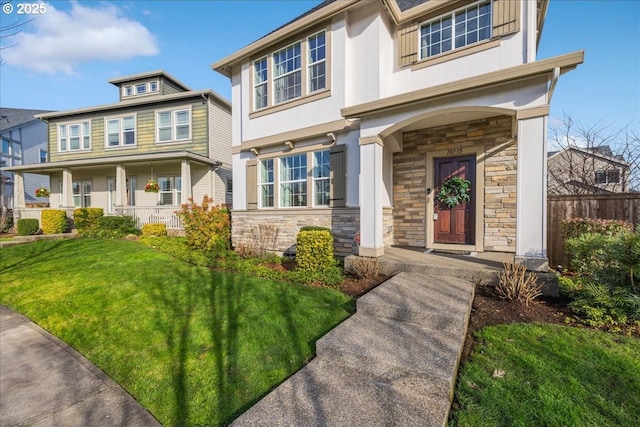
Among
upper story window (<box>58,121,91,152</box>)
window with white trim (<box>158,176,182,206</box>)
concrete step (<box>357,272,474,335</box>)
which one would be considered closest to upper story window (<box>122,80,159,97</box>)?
upper story window (<box>58,121,91,152</box>)

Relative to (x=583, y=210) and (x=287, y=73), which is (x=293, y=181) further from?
(x=583, y=210)

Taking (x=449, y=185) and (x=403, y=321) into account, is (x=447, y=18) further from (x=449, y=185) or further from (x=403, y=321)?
(x=403, y=321)

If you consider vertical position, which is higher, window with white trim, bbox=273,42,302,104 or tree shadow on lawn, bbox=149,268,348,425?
window with white trim, bbox=273,42,302,104

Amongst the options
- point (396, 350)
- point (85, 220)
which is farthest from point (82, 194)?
point (396, 350)

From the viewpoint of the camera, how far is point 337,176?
6945 millimetres

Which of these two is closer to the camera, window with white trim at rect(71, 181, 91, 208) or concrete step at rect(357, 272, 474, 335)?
concrete step at rect(357, 272, 474, 335)

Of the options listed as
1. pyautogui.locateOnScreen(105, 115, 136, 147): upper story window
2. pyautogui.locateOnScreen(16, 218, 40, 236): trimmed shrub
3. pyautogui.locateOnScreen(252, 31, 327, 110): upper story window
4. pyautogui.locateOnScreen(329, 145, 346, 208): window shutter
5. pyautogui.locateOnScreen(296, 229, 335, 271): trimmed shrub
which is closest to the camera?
pyautogui.locateOnScreen(296, 229, 335, 271): trimmed shrub

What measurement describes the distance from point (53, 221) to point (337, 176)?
1293cm

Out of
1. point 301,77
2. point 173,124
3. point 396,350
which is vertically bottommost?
point 396,350

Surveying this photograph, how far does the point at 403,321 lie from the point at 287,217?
4917mm

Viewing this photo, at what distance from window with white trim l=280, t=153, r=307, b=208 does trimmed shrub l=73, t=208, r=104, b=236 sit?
8.55m

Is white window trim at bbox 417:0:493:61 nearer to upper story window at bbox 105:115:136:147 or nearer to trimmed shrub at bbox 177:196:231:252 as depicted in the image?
trimmed shrub at bbox 177:196:231:252

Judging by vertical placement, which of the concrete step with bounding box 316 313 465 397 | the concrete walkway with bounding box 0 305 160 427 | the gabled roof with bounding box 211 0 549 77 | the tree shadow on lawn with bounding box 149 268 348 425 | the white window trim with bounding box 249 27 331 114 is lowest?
the concrete walkway with bounding box 0 305 160 427

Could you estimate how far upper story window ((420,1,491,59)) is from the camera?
244 inches
